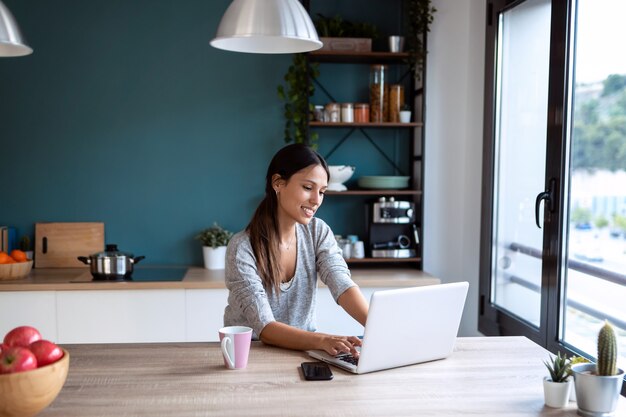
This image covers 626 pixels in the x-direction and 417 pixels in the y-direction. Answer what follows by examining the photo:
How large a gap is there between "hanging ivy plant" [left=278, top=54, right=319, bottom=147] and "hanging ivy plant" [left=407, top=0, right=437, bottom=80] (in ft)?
1.80

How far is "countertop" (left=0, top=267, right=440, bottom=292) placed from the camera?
138 inches

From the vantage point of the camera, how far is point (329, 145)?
417 cm

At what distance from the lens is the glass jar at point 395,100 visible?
156 inches

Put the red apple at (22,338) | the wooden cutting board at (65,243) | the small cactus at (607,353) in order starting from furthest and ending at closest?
the wooden cutting board at (65,243)
the small cactus at (607,353)
the red apple at (22,338)

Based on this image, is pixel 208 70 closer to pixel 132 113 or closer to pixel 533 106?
pixel 132 113

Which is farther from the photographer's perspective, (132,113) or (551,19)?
(132,113)

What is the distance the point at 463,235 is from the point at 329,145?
3.09ft

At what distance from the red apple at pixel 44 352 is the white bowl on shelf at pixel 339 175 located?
2641 mm

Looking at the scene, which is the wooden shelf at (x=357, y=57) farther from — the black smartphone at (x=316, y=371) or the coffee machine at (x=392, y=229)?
the black smartphone at (x=316, y=371)

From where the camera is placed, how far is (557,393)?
62.9 inches

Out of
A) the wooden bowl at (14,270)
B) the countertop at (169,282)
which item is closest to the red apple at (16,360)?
the countertop at (169,282)

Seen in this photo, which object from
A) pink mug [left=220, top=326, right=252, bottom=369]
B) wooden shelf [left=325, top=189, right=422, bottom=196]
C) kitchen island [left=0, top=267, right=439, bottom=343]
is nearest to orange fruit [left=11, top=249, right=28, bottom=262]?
kitchen island [left=0, top=267, right=439, bottom=343]

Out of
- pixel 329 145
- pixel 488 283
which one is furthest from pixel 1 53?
pixel 488 283

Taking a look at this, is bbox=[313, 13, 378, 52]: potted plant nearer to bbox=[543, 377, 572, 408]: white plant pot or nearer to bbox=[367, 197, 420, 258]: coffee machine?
bbox=[367, 197, 420, 258]: coffee machine
